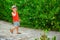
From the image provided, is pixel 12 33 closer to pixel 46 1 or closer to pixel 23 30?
pixel 23 30

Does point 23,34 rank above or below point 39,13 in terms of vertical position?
below

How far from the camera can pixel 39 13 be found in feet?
43.1

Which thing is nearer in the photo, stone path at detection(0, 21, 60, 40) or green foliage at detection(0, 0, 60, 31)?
stone path at detection(0, 21, 60, 40)

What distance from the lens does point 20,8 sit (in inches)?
559

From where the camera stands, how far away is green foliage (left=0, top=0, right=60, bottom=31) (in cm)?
1288

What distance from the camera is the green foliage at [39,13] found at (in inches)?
507

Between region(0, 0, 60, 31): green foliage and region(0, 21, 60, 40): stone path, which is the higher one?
region(0, 0, 60, 31): green foliage

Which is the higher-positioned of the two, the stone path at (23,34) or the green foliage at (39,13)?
the green foliage at (39,13)

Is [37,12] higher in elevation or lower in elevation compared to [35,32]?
higher

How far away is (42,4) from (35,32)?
4.82ft

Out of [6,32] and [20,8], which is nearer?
[6,32]

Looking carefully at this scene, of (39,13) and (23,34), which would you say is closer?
(23,34)

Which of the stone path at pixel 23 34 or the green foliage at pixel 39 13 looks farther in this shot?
the green foliage at pixel 39 13

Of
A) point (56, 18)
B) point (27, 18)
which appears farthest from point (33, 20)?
point (56, 18)
